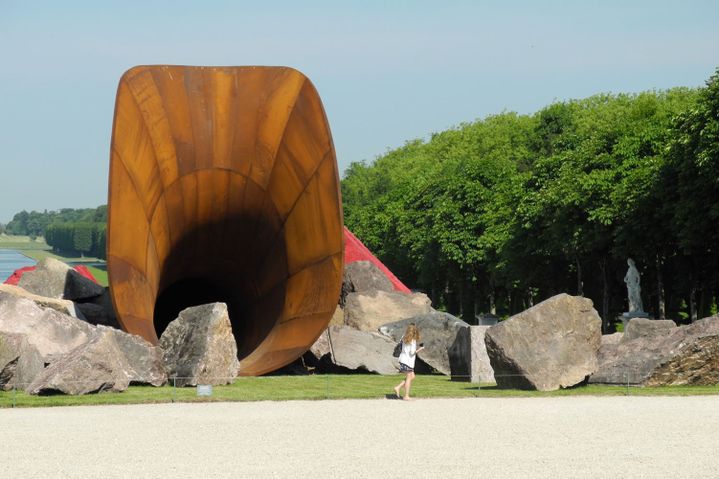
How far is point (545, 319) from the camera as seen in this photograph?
64.4 ft

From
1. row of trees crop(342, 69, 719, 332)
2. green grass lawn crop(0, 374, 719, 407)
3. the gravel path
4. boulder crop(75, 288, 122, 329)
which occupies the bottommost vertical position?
the gravel path

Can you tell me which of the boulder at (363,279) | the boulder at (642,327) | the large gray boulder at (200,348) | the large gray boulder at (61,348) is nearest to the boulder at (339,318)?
the boulder at (363,279)

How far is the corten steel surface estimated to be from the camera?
65.9 feet

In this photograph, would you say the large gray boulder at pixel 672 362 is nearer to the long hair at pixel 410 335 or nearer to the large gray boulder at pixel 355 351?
the long hair at pixel 410 335

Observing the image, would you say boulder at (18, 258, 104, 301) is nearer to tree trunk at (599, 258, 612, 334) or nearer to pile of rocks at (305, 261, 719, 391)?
pile of rocks at (305, 261, 719, 391)

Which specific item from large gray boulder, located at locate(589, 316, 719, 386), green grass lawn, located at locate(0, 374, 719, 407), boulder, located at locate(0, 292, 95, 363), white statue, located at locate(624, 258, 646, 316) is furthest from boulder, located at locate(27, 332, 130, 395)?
white statue, located at locate(624, 258, 646, 316)

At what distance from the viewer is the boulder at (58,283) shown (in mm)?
26594

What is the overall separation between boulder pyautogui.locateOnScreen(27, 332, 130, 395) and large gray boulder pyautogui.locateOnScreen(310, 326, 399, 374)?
5984 mm

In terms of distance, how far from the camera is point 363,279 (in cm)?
3147

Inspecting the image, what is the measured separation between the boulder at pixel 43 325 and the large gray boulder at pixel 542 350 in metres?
7.47

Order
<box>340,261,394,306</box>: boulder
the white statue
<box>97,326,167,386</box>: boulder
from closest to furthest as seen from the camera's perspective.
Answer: <box>97,326,167,386</box>: boulder → <box>340,261,394,306</box>: boulder → the white statue

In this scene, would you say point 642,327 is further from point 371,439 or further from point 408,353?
point 371,439

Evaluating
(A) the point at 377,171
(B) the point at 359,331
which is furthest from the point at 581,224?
(A) the point at 377,171

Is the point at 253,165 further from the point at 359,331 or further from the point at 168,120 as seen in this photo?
the point at 359,331
